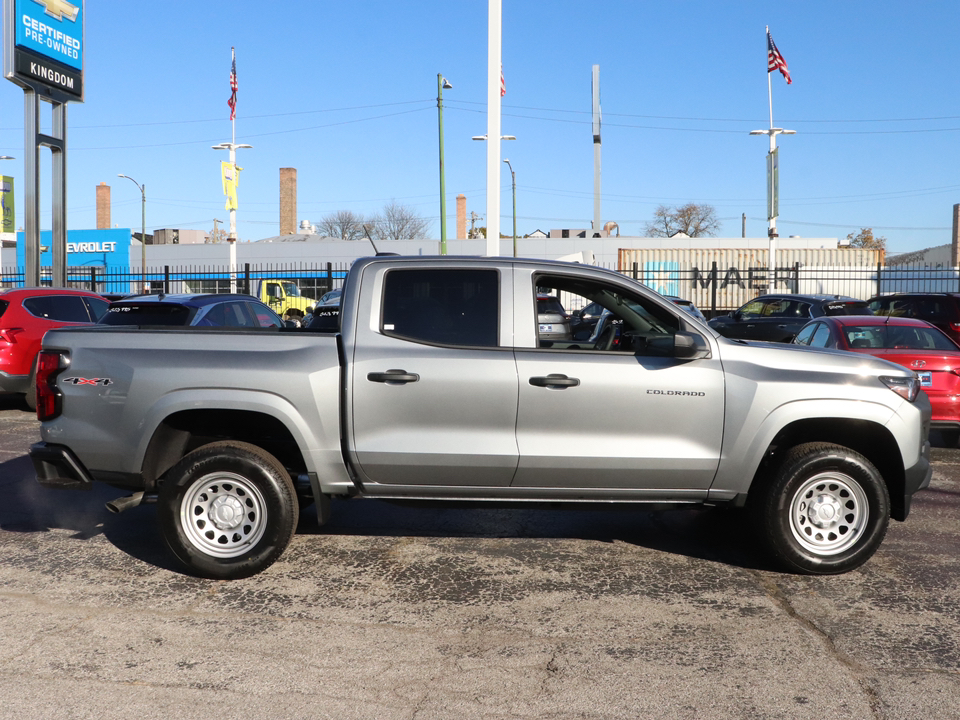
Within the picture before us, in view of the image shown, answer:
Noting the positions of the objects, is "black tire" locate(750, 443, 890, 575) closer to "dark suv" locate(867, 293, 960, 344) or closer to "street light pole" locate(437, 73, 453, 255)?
"dark suv" locate(867, 293, 960, 344)

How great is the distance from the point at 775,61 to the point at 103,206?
205 ft

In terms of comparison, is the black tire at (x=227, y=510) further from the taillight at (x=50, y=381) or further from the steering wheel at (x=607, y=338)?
the steering wheel at (x=607, y=338)

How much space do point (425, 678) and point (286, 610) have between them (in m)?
1.18

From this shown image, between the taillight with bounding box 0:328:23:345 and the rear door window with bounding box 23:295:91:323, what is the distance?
0.51 meters

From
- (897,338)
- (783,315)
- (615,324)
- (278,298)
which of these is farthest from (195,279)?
(615,324)

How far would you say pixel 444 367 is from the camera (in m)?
5.19

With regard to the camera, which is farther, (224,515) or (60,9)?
(60,9)

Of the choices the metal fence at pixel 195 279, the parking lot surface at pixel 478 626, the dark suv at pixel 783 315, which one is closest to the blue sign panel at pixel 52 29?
the metal fence at pixel 195 279

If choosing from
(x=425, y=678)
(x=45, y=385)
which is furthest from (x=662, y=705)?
(x=45, y=385)

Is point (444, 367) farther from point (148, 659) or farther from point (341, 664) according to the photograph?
point (148, 659)

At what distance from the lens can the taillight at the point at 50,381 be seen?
533cm

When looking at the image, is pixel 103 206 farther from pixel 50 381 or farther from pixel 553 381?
pixel 553 381

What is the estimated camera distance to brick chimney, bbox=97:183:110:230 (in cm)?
7825

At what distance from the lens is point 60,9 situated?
2222cm
